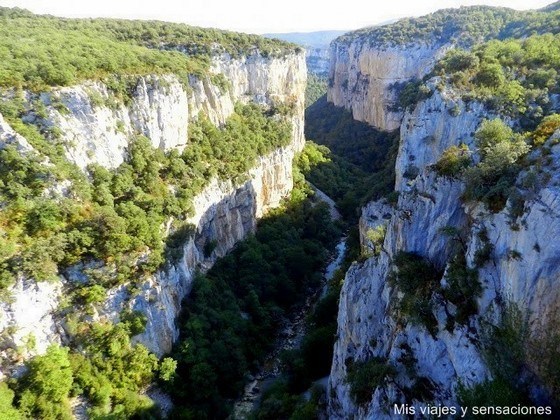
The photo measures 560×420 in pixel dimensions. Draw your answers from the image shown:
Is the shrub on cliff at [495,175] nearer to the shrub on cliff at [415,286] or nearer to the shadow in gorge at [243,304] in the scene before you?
the shrub on cliff at [415,286]

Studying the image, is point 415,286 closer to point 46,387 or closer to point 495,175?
point 495,175

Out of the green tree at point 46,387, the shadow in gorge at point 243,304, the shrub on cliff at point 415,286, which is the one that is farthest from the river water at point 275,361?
the shrub on cliff at point 415,286

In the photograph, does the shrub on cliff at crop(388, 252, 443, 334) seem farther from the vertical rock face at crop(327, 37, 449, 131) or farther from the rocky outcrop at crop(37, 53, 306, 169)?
the vertical rock face at crop(327, 37, 449, 131)

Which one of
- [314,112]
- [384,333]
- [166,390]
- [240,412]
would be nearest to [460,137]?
[384,333]

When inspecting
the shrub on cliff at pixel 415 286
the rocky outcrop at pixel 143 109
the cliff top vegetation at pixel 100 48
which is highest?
the cliff top vegetation at pixel 100 48

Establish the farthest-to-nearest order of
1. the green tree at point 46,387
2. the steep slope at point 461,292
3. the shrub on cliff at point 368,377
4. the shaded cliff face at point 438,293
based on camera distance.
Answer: the green tree at point 46,387
the shrub on cliff at point 368,377
the shaded cliff face at point 438,293
the steep slope at point 461,292

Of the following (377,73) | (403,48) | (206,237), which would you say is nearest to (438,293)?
(206,237)
